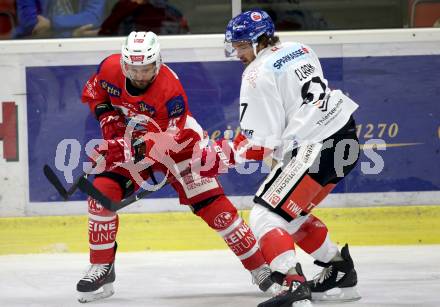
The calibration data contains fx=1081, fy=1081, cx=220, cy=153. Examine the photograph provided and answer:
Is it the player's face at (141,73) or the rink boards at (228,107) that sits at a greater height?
the player's face at (141,73)

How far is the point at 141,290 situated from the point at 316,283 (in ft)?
2.72

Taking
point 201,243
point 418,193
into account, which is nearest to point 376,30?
point 418,193

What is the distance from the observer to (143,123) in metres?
4.86

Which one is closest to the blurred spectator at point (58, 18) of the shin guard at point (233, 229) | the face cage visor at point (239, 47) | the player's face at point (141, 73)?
the player's face at point (141, 73)

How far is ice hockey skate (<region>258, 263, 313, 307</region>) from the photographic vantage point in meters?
4.00

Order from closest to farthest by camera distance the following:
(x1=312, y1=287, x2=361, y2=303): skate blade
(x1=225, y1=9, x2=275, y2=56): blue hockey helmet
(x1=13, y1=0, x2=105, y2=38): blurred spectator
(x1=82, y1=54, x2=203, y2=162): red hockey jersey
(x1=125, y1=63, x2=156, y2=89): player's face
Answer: (x1=225, y1=9, x2=275, y2=56): blue hockey helmet → (x1=312, y1=287, x2=361, y2=303): skate blade → (x1=125, y1=63, x2=156, y2=89): player's face → (x1=82, y1=54, x2=203, y2=162): red hockey jersey → (x1=13, y1=0, x2=105, y2=38): blurred spectator

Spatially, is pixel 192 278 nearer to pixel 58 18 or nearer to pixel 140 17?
pixel 140 17

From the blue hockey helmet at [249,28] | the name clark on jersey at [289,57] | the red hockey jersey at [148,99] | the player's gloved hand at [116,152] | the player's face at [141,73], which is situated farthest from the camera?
the player's gloved hand at [116,152]

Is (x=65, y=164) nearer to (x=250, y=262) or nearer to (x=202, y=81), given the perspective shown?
(x=202, y=81)

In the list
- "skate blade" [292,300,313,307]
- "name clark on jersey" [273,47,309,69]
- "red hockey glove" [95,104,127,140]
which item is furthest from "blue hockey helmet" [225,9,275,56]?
"skate blade" [292,300,313,307]

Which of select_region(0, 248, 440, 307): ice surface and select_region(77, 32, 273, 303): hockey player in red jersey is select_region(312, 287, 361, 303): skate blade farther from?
select_region(77, 32, 273, 303): hockey player in red jersey

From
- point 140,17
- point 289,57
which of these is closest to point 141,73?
point 289,57

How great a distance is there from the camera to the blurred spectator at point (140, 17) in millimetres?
6254

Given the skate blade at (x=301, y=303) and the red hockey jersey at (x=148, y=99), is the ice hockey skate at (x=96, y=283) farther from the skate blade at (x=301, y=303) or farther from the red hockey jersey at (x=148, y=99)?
the skate blade at (x=301, y=303)
